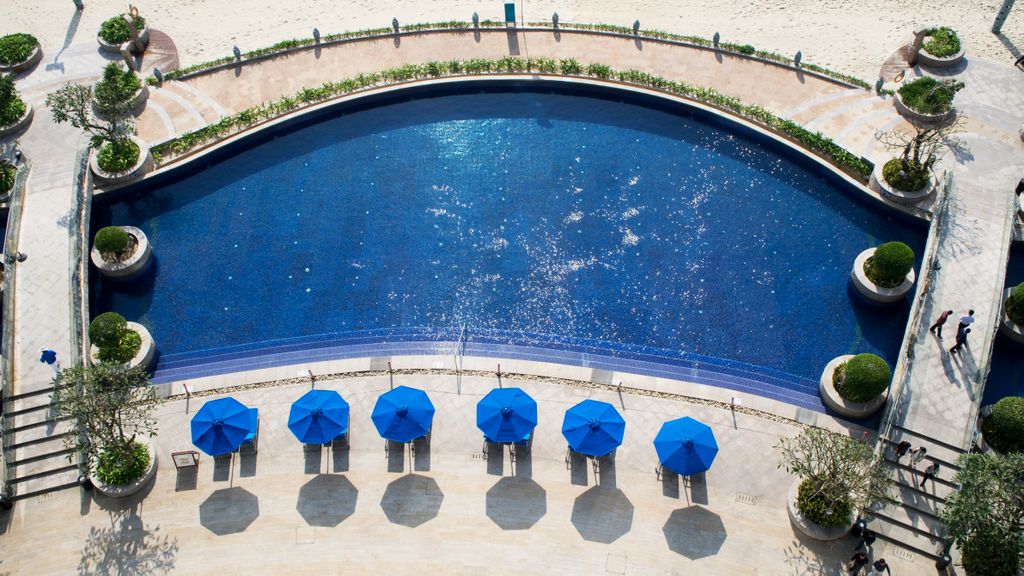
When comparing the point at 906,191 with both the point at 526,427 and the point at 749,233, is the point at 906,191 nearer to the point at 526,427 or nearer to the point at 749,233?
the point at 749,233

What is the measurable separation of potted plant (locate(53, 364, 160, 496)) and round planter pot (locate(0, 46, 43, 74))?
22799mm

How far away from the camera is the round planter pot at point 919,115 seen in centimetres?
3838

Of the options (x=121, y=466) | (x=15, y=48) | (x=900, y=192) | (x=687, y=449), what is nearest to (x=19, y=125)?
(x=15, y=48)

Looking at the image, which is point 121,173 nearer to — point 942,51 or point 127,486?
point 127,486

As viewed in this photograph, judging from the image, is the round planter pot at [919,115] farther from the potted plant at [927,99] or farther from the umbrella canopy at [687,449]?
the umbrella canopy at [687,449]

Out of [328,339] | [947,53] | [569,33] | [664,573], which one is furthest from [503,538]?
[947,53]

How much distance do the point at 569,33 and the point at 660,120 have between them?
7730 mm

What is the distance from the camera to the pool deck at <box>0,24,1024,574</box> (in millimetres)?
28016

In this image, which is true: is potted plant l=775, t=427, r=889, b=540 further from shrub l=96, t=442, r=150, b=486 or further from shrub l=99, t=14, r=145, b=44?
shrub l=99, t=14, r=145, b=44

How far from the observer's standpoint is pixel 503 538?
28312 mm

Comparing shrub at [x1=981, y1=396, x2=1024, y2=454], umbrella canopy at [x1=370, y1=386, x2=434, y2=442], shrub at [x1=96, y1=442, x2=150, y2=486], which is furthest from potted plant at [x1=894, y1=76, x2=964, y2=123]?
shrub at [x1=96, y1=442, x2=150, y2=486]

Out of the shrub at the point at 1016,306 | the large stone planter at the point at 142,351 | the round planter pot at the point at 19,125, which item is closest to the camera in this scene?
the shrub at the point at 1016,306

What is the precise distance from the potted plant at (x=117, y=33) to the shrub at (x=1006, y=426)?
4611 cm

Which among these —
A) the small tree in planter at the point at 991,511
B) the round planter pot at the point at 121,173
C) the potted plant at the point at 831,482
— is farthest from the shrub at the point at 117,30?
the small tree in planter at the point at 991,511
